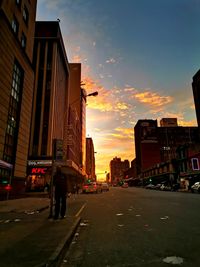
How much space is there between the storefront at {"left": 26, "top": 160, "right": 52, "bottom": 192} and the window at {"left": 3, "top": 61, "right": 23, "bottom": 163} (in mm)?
18539

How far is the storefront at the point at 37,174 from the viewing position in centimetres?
4444

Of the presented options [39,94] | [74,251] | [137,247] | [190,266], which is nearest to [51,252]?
[74,251]

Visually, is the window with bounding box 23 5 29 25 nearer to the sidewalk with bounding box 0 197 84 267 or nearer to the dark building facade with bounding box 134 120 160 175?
the sidewalk with bounding box 0 197 84 267

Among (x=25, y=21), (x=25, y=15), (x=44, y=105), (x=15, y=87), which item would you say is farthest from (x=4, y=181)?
(x=44, y=105)

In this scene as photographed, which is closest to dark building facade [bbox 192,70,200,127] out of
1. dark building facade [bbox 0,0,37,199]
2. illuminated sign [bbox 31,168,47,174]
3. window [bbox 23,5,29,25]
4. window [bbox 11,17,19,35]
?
illuminated sign [bbox 31,168,47,174]

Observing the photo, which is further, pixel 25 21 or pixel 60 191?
pixel 25 21

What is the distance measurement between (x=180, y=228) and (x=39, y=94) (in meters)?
48.1

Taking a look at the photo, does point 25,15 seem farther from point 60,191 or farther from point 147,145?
point 147,145

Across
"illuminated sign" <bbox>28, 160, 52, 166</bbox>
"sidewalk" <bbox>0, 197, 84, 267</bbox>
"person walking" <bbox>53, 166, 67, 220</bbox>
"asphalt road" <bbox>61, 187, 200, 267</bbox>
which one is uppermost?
"illuminated sign" <bbox>28, 160, 52, 166</bbox>

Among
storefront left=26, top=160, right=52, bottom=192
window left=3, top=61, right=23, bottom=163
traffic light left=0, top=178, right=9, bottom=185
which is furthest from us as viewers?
storefront left=26, top=160, right=52, bottom=192

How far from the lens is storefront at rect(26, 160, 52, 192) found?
44438 millimetres

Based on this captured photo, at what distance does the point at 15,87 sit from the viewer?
2667 centimetres

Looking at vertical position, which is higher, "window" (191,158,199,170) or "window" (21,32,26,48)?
"window" (21,32,26,48)

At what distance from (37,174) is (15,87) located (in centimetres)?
2384
